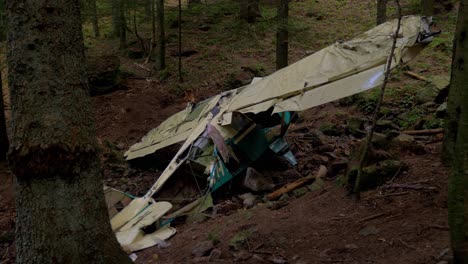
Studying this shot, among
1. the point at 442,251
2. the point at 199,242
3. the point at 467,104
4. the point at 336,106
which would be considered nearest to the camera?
the point at 467,104

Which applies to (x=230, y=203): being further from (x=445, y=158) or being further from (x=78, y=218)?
(x=78, y=218)

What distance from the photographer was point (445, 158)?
5645mm

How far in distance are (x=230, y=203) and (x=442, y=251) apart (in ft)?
13.3

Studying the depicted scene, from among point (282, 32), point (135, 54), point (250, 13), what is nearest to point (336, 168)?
point (282, 32)

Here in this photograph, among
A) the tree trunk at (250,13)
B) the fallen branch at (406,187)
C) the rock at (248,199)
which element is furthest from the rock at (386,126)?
the tree trunk at (250,13)

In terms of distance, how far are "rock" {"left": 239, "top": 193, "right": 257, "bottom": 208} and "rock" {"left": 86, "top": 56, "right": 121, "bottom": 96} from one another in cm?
951

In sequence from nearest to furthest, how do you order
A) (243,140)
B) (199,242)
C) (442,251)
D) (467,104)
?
(467,104), (442,251), (199,242), (243,140)

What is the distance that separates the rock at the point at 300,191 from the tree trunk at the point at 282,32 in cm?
549

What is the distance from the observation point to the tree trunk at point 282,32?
36.1ft

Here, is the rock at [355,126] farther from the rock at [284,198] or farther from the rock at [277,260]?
the rock at [277,260]

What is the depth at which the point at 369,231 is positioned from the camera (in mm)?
4637

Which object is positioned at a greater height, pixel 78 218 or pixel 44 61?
pixel 44 61

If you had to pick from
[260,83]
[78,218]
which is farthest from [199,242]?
[260,83]

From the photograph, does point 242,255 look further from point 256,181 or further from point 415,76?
point 415,76
